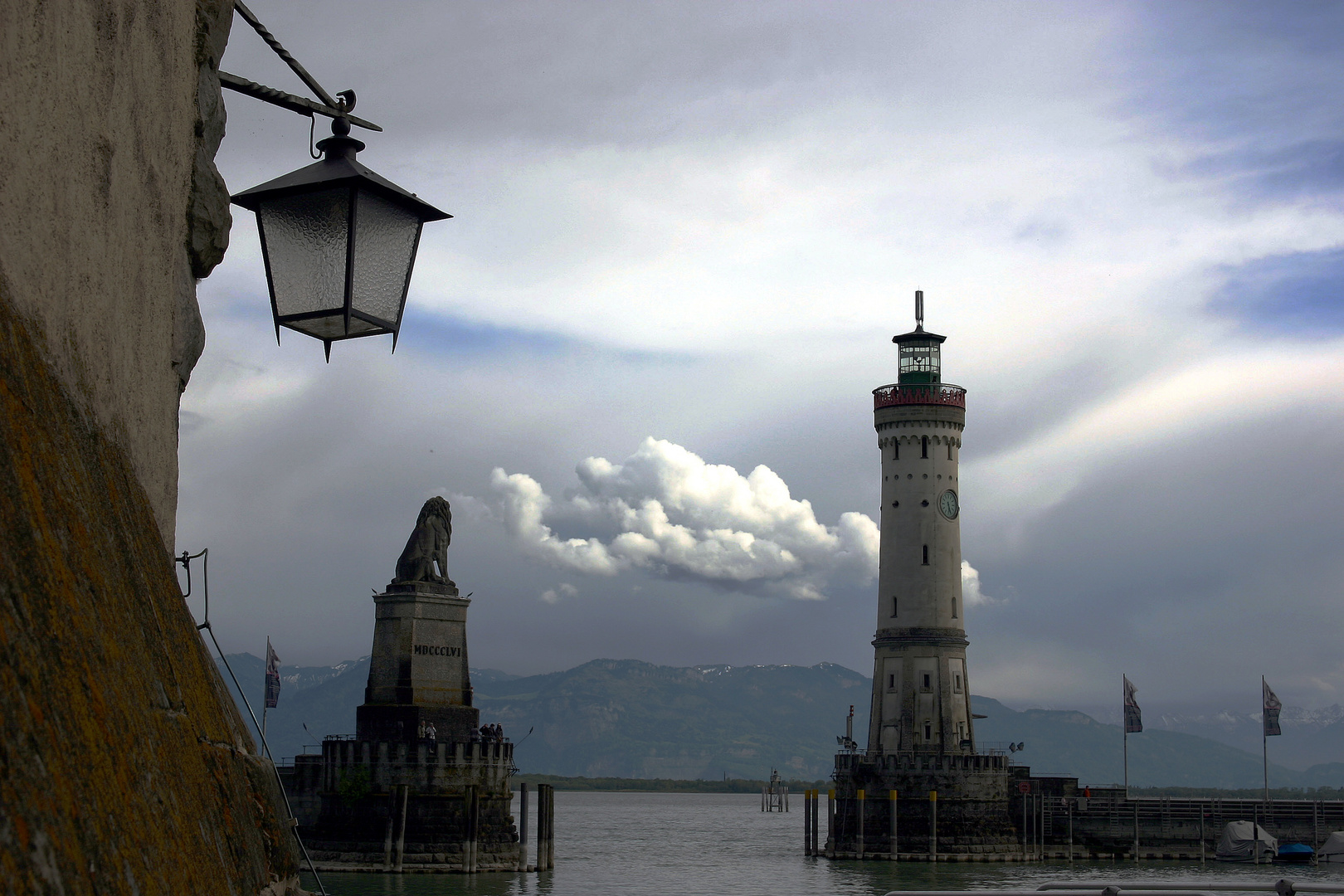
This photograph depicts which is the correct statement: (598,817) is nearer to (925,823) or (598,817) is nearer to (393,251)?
(925,823)

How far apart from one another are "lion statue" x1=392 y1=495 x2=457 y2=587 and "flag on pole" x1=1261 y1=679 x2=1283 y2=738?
5222cm

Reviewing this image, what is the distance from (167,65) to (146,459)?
198 centimetres

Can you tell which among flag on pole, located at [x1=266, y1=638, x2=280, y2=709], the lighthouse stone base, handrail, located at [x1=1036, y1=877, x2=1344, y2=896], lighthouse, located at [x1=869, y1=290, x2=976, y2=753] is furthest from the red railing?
handrail, located at [x1=1036, y1=877, x2=1344, y2=896]

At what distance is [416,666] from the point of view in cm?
5834

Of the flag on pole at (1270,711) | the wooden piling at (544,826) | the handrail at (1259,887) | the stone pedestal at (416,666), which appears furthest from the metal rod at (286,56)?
the flag on pole at (1270,711)

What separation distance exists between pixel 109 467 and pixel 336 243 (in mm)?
1929

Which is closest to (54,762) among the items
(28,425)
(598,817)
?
(28,425)

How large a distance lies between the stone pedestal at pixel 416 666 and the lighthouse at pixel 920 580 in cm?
2416

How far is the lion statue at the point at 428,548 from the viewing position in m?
59.3

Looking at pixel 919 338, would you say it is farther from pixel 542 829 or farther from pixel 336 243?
pixel 336 243

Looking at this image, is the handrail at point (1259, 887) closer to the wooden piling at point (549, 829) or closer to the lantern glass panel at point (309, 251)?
the lantern glass panel at point (309, 251)

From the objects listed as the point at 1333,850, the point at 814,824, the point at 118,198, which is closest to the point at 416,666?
the point at 814,824

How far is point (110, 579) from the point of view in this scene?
548 centimetres

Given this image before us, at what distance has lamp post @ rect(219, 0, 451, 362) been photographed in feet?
24.7
